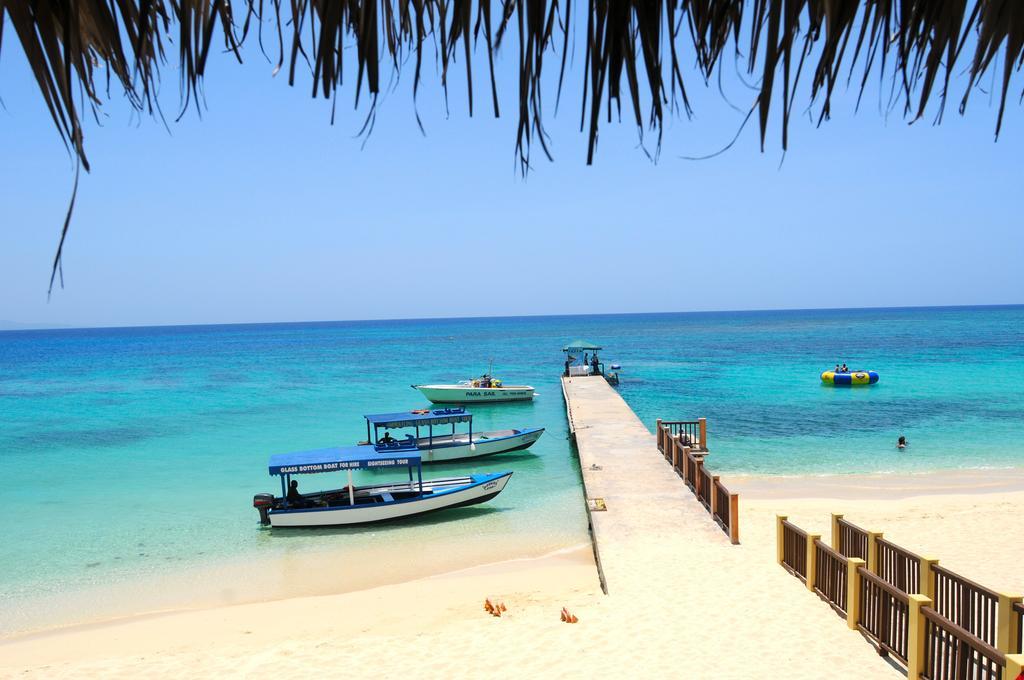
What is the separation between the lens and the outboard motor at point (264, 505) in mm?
18047

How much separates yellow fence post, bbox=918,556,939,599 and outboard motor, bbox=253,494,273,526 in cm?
1465

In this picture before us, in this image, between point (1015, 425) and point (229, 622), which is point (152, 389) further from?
point (1015, 425)

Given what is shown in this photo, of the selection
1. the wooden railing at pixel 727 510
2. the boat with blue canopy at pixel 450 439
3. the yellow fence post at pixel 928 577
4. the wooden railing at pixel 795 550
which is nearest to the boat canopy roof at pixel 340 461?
the boat with blue canopy at pixel 450 439

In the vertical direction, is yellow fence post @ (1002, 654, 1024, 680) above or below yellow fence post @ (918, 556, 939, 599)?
above

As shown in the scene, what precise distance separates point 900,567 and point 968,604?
138cm

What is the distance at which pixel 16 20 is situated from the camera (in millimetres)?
1493

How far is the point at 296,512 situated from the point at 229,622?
5109 millimetres

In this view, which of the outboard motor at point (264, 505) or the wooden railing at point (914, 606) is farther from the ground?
the wooden railing at point (914, 606)

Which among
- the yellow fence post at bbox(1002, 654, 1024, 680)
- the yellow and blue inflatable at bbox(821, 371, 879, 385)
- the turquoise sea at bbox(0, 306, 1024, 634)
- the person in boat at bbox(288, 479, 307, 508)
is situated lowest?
the turquoise sea at bbox(0, 306, 1024, 634)

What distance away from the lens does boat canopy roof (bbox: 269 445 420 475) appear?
17250 mm

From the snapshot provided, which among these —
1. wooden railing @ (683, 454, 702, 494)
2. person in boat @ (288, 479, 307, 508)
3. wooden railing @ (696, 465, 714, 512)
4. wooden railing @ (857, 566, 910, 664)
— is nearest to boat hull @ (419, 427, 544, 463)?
person in boat @ (288, 479, 307, 508)

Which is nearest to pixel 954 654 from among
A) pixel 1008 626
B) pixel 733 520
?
pixel 1008 626

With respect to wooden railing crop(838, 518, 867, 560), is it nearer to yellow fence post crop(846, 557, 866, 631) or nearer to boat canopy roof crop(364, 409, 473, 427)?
yellow fence post crop(846, 557, 866, 631)

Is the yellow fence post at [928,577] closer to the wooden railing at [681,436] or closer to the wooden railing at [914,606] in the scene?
the wooden railing at [914,606]
